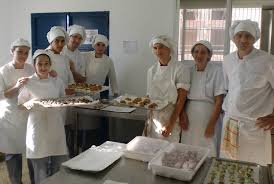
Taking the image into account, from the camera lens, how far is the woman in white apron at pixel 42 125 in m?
2.03

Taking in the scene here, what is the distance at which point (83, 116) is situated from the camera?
9.14 ft

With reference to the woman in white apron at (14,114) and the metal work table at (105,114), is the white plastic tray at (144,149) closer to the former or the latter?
the metal work table at (105,114)

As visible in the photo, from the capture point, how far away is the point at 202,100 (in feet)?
7.15

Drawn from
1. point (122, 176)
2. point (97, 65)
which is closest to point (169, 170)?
point (122, 176)

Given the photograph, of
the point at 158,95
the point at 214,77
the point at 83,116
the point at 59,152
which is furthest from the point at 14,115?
the point at 214,77

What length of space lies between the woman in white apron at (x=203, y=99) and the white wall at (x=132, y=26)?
997 mm

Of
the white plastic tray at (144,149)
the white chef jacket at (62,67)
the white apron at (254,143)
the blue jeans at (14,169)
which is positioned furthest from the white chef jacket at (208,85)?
the blue jeans at (14,169)

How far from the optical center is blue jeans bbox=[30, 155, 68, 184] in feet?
6.71

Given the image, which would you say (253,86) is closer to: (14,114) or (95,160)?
(95,160)

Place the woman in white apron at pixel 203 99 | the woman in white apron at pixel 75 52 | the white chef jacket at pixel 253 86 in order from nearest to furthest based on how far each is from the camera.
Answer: the white chef jacket at pixel 253 86 → the woman in white apron at pixel 203 99 → the woman in white apron at pixel 75 52

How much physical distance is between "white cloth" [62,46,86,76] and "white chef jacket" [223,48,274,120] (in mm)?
1482

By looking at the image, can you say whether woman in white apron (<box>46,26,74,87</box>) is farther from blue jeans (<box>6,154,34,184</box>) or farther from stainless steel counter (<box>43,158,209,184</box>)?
stainless steel counter (<box>43,158,209,184</box>)

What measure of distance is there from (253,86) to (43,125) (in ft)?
4.54

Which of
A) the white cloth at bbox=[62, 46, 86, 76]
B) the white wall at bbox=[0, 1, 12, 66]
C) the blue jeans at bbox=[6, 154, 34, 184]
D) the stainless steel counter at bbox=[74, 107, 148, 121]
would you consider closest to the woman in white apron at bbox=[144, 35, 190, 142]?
the stainless steel counter at bbox=[74, 107, 148, 121]
